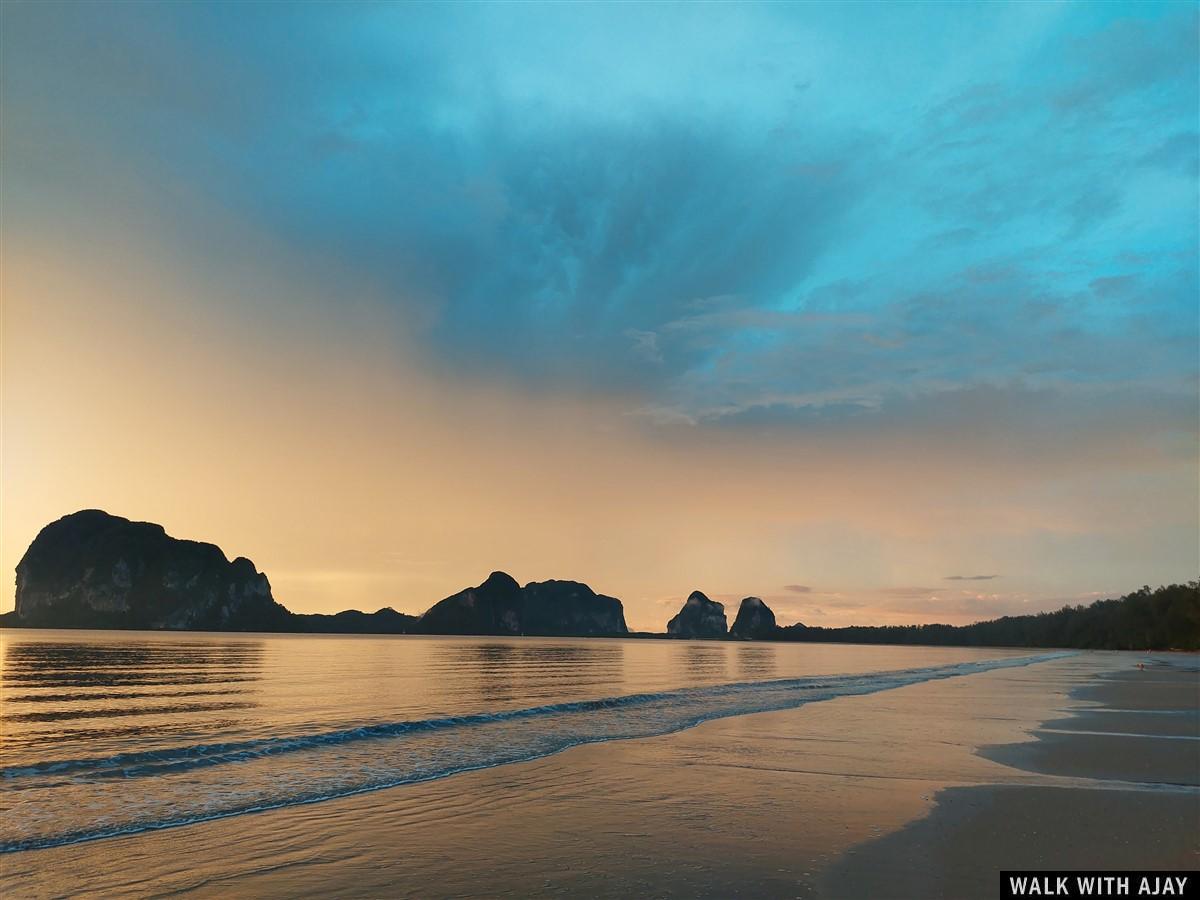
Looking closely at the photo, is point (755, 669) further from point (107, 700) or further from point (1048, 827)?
point (1048, 827)

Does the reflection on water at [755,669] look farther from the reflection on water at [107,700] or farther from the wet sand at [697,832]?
the wet sand at [697,832]

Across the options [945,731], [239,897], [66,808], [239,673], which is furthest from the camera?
[239,673]

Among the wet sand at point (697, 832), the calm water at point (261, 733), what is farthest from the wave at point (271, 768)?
the wet sand at point (697, 832)

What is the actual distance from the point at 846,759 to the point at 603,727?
11.0 m

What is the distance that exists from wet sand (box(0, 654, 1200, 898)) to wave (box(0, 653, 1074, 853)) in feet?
3.81

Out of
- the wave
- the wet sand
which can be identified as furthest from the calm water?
the wet sand

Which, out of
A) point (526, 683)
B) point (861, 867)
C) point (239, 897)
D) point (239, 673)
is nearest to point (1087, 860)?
point (861, 867)

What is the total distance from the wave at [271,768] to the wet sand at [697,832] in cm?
116

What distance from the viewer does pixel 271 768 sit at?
18906mm

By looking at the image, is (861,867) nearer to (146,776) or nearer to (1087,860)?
(1087,860)

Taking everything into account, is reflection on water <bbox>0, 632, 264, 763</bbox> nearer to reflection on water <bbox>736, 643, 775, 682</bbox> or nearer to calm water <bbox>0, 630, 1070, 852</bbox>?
calm water <bbox>0, 630, 1070, 852</bbox>

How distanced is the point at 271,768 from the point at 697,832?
12.6 metres

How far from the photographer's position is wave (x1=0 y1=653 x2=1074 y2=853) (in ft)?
45.4

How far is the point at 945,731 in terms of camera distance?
26031mm
